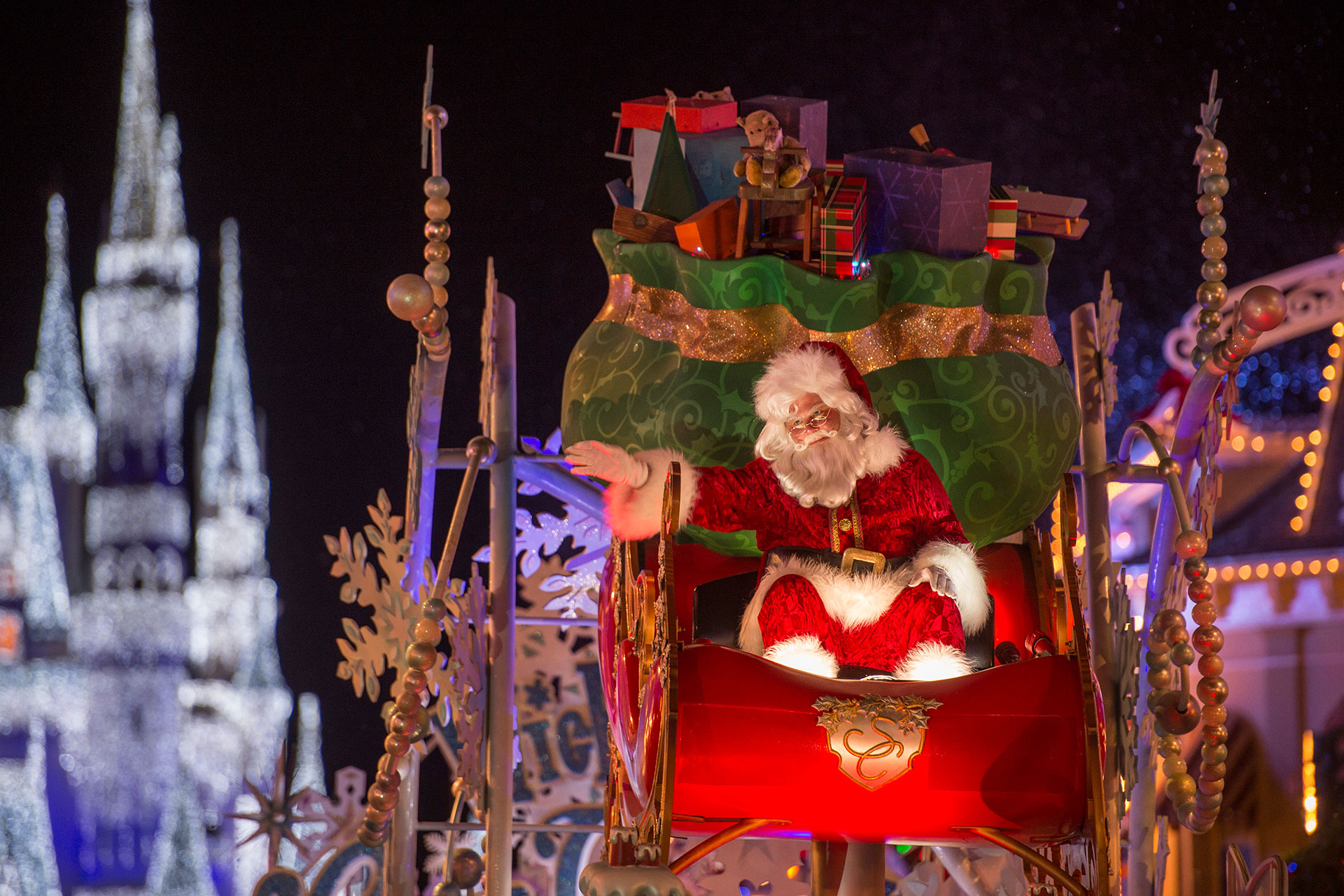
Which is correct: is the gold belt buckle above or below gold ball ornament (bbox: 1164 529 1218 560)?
below

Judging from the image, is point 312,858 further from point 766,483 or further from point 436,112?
point 436,112

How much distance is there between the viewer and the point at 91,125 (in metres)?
5.80

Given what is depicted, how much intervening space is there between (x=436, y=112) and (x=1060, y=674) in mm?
2167

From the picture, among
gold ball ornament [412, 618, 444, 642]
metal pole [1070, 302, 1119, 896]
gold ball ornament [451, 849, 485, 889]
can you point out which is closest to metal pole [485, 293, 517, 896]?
gold ball ornament [451, 849, 485, 889]

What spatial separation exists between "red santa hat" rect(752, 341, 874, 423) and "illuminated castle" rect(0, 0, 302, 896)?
358 cm

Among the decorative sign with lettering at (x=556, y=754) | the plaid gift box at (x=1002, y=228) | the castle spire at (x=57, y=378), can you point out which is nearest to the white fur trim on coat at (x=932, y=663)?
the plaid gift box at (x=1002, y=228)

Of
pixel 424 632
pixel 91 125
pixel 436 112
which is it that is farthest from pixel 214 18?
pixel 424 632

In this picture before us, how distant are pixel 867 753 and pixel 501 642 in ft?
4.39

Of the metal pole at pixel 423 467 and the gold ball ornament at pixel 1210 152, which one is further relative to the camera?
the metal pole at pixel 423 467

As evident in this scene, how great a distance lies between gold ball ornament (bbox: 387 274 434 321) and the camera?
10.1 feet

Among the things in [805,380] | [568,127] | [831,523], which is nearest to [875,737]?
[831,523]

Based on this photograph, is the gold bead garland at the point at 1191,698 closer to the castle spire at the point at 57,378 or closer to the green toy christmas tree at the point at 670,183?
the green toy christmas tree at the point at 670,183

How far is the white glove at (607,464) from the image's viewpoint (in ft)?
9.40

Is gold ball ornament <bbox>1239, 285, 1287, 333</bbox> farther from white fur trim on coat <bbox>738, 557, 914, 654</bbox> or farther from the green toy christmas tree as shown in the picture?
the green toy christmas tree
